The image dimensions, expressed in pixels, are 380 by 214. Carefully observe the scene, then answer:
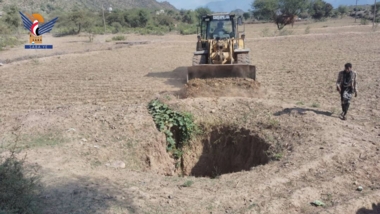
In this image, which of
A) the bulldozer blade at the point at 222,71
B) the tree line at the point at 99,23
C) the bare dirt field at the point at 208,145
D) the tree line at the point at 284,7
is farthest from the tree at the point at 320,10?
the bulldozer blade at the point at 222,71

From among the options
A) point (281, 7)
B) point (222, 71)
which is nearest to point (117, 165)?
point (222, 71)

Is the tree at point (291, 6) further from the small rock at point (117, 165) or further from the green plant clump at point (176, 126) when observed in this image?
the small rock at point (117, 165)

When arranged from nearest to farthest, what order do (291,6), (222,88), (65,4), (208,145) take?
(208,145)
(222,88)
(291,6)
(65,4)

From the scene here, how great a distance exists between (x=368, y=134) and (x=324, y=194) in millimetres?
2641

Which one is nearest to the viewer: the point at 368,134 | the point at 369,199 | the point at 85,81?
the point at 369,199

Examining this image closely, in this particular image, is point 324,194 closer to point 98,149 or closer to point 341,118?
point 341,118

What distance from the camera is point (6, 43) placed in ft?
85.0

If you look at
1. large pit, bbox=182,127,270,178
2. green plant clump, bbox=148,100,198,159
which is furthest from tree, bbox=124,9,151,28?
large pit, bbox=182,127,270,178

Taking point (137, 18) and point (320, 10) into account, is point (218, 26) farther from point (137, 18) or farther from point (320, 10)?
point (320, 10)

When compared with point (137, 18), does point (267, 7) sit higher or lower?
higher

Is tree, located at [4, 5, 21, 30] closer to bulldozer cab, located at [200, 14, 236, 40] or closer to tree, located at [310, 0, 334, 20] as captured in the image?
bulldozer cab, located at [200, 14, 236, 40]

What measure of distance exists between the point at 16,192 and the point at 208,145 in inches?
177

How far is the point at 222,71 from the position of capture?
1091 cm

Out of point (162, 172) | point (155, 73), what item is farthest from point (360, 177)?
point (155, 73)
